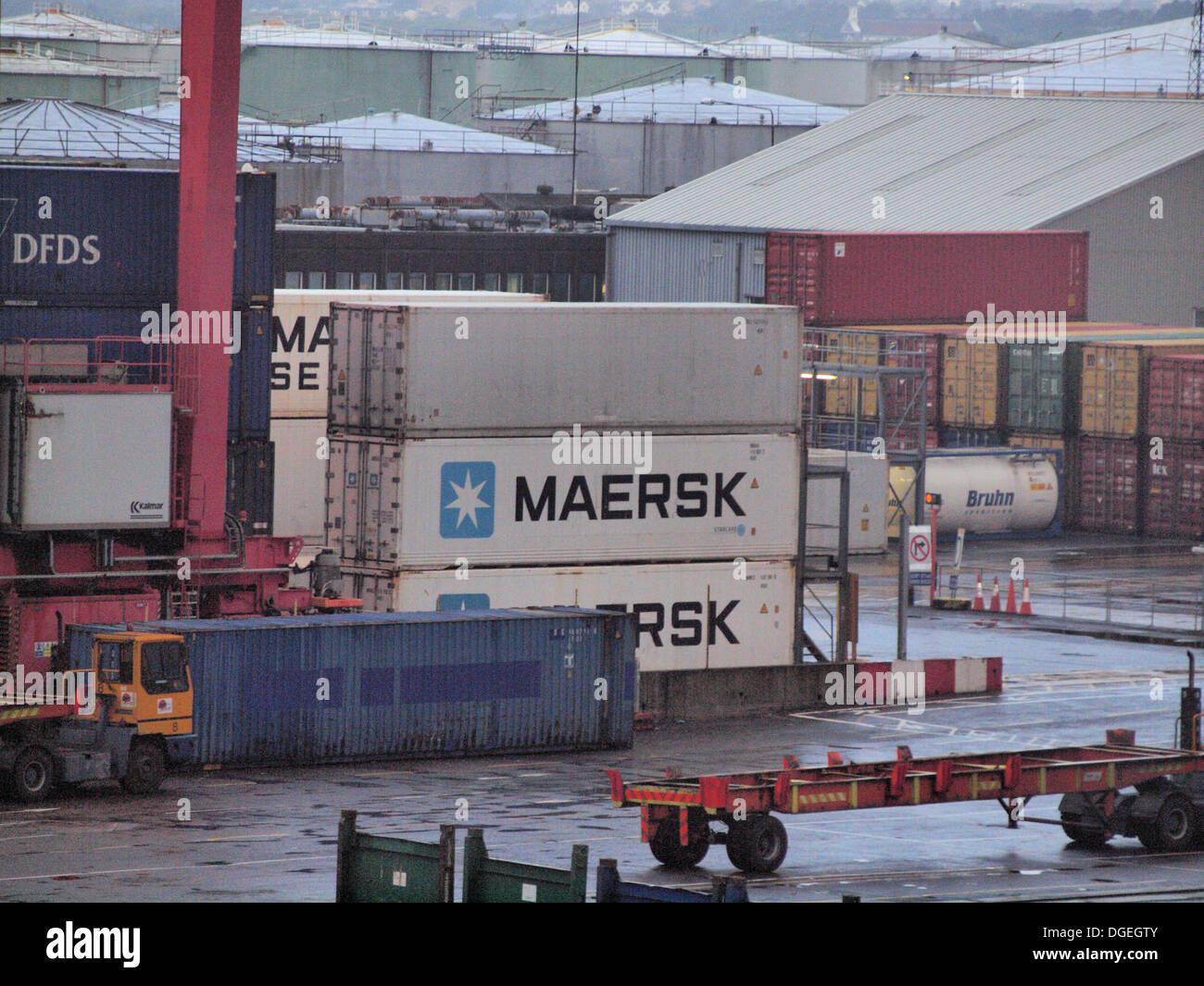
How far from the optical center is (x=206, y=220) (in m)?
33.4

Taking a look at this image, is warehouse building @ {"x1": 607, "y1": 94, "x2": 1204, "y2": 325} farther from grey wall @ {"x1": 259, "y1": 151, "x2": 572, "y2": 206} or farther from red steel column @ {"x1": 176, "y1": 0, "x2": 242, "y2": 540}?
red steel column @ {"x1": 176, "y1": 0, "x2": 242, "y2": 540}

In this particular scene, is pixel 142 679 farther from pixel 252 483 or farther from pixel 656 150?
pixel 656 150

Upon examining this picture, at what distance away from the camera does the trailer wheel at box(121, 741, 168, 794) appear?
29.7 metres

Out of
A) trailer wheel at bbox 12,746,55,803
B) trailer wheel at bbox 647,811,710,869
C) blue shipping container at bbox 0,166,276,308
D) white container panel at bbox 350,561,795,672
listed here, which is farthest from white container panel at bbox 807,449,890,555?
trailer wheel at bbox 12,746,55,803

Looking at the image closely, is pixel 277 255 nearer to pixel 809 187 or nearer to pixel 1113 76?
pixel 809 187

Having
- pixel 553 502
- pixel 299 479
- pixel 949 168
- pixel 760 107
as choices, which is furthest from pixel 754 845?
pixel 760 107

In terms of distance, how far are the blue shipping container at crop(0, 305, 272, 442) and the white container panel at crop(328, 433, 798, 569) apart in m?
1.51

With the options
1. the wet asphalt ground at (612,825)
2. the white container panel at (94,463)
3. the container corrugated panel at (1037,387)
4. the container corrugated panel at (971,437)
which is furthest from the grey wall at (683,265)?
the white container panel at (94,463)

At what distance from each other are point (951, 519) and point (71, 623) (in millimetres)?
37136

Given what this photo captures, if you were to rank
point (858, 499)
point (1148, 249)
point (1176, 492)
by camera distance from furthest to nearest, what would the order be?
point (1148, 249)
point (1176, 492)
point (858, 499)

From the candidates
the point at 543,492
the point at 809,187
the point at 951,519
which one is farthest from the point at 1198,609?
the point at 809,187

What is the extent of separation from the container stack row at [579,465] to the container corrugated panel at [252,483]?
1.21m

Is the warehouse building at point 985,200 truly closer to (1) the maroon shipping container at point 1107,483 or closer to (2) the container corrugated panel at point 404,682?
(1) the maroon shipping container at point 1107,483

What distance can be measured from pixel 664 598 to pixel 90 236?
37.9 ft
